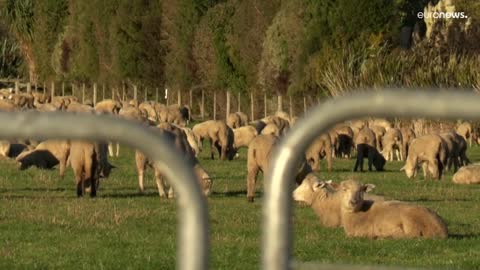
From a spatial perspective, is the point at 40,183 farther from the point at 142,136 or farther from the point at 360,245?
the point at 142,136

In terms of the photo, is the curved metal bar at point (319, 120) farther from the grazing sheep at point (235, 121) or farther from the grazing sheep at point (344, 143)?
the grazing sheep at point (235, 121)

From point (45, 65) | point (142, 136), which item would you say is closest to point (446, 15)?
point (45, 65)

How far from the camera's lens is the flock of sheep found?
15422mm

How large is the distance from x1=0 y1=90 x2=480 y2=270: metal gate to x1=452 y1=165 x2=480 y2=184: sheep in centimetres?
2536

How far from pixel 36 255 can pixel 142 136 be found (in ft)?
35.2

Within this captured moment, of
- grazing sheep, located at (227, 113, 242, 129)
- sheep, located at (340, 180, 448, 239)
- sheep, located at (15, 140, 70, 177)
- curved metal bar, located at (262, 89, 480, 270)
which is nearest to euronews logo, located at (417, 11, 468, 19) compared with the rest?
grazing sheep, located at (227, 113, 242, 129)

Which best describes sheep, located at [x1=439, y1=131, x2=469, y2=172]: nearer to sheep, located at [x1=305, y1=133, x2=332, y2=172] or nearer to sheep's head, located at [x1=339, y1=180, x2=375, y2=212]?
sheep, located at [x1=305, y1=133, x2=332, y2=172]

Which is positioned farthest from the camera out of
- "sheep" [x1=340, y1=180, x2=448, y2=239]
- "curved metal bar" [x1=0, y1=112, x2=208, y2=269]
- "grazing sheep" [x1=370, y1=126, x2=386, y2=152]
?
"grazing sheep" [x1=370, y1=126, x2=386, y2=152]

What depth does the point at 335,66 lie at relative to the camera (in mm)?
53688

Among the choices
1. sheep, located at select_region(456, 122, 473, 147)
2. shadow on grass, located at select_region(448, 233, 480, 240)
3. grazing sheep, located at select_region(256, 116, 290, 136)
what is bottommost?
shadow on grass, located at select_region(448, 233, 480, 240)

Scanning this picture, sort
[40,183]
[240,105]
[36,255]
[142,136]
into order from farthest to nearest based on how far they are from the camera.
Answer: [240,105] → [40,183] → [36,255] → [142,136]

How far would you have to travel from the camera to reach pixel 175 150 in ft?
10.0

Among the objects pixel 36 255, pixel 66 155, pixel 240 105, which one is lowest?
pixel 36 255

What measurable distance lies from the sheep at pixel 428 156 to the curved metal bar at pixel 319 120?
2715 centimetres
